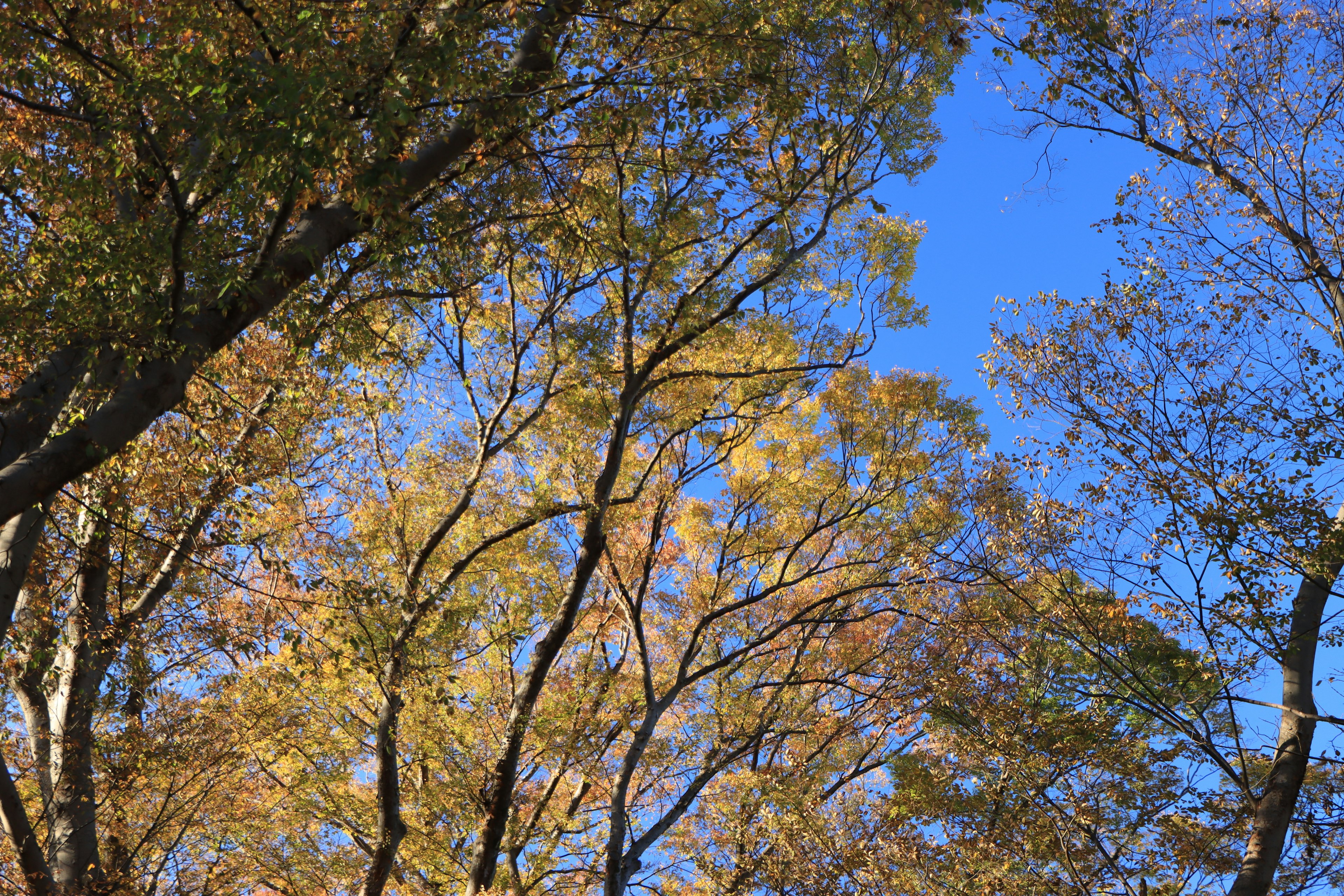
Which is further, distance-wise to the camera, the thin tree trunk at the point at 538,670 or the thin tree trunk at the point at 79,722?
the thin tree trunk at the point at 538,670

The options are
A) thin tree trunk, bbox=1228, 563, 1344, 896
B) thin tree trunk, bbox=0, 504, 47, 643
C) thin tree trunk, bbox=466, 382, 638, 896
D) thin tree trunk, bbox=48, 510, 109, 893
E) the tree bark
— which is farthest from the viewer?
thin tree trunk, bbox=466, 382, 638, 896

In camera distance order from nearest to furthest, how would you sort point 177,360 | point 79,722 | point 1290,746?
1. point 177,360
2. point 1290,746
3. point 79,722

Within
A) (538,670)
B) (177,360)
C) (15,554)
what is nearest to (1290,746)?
(538,670)

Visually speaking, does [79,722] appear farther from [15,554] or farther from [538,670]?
[538,670]

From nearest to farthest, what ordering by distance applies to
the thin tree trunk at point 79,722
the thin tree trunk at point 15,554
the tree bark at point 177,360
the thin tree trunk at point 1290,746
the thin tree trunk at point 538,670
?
the tree bark at point 177,360 < the thin tree trunk at point 15,554 < the thin tree trunk at point 1290,746 < the thin tree trunk at point 79,722 < the thin tree trunk at point 538,670

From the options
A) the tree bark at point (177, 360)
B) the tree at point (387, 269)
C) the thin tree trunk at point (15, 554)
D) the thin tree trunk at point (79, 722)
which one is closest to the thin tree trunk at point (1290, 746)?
the tree at point (387, 269)

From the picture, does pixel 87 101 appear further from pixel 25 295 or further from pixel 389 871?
pixel 389 871

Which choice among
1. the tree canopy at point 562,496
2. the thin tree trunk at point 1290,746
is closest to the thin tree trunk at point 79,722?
the tree canopy at point 562,496

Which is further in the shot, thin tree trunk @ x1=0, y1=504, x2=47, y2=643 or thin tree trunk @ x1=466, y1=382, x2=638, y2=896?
thin tree trunk @ x1=466, y1=382, x2=638, y2=896

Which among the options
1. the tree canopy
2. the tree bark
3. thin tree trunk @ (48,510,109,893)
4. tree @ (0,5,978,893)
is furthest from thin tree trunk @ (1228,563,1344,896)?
thin tree trunk @ (48,510,109,893)

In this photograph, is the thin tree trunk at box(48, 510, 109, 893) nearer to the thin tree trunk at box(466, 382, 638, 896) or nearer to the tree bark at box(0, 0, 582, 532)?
the tree bark at box(0, 0, 582, 532)

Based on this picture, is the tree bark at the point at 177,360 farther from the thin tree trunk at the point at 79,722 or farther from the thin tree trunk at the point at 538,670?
the thin tree trunk at the point at 538,670

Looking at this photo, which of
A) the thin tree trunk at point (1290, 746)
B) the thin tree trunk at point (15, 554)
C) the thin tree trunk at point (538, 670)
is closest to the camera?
the thin tree trunk at point (15, 554)

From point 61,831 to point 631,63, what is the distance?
7.85m
